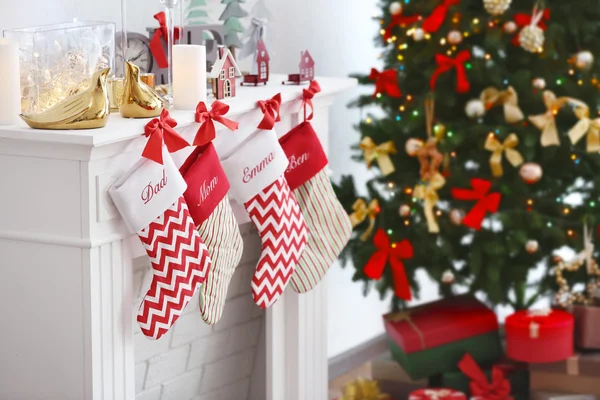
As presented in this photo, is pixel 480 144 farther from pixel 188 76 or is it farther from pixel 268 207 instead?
pixel 188 76

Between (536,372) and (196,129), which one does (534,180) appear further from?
(196,129)

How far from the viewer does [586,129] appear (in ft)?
9.20

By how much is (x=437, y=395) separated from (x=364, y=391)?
29 cm

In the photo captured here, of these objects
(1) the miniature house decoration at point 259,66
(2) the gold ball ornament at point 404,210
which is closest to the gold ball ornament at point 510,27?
(2) the gold ball ornament at point 404,210

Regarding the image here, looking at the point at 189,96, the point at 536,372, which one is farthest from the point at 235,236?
the point at 536,372

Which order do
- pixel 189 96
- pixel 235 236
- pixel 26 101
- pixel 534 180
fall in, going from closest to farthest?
1. pixel 26 101
2. pixel 189 96
3. pixel 235 236
4. pixel 534 180

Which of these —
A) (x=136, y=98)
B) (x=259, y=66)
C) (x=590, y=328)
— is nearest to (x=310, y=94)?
(x=259, y=66)

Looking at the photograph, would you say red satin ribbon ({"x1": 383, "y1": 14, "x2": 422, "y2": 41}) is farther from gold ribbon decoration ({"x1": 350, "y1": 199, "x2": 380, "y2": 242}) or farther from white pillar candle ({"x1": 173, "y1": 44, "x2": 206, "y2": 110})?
white pillar candle ({"x1": 173, "y1": 44, "x2": 206, "y2": 110})

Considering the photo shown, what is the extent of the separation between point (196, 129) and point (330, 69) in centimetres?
149

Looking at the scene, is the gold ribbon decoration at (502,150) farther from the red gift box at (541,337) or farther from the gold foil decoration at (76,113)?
the gold foil decoration at (76,113)

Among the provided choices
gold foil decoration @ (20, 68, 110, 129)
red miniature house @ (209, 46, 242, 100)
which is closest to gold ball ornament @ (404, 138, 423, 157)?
red miniature house @ (209, 46, 242, 100)

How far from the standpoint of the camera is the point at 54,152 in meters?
1.66

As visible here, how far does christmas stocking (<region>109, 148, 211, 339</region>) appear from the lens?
1.71 metres

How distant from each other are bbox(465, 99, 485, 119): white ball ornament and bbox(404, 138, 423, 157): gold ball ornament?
18 centimetres
